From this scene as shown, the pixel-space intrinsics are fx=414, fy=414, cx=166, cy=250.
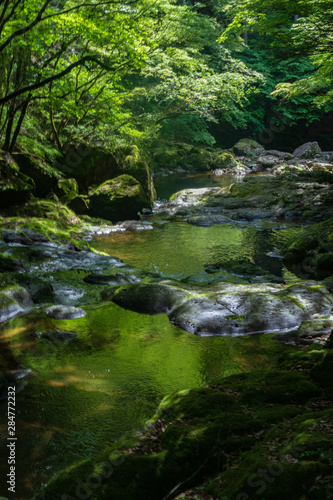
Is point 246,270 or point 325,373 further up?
point 325,373

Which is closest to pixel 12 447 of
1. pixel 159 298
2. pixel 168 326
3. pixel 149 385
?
pixel 149 385

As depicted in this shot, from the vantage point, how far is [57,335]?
18.9 feet

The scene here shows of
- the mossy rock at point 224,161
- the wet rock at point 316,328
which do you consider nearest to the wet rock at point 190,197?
the mossy rock at point 224,161

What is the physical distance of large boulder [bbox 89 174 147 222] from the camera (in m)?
15.7

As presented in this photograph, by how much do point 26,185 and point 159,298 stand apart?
23.7 ft

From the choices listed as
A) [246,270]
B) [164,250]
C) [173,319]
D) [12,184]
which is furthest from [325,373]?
[12,184]

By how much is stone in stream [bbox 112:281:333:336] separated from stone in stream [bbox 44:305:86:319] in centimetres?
82

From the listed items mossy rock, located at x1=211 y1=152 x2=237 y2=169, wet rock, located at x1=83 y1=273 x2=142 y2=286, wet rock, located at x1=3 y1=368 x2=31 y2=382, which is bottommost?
wet rock, located at x1=83 y1=273 x2=142 y2=286

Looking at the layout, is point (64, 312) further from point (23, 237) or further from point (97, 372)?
point (23, 237)

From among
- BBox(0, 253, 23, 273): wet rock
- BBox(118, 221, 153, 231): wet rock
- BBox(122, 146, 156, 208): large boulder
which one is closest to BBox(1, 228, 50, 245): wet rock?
BBox(0, 253, 23, 273): wet rock

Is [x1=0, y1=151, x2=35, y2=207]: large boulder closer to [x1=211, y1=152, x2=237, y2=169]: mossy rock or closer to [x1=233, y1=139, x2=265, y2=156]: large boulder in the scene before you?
[x1=211, y1=152, x2=237, y2=169]: mossy rock

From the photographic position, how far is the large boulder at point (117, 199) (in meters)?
15.7

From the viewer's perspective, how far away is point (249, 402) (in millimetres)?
3141

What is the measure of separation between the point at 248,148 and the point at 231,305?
29.7 metres
